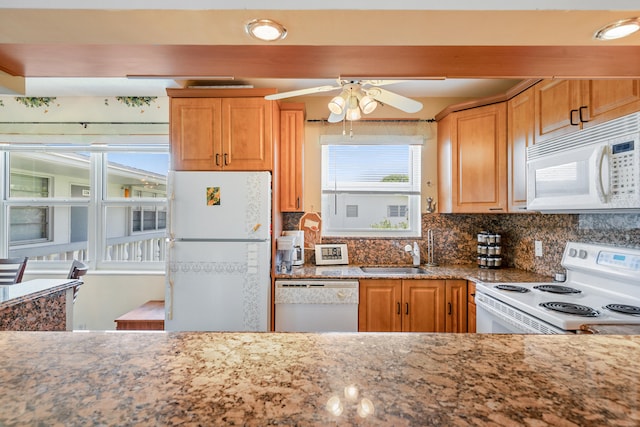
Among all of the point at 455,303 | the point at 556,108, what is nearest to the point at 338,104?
the point at 556,108

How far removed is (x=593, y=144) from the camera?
161cm

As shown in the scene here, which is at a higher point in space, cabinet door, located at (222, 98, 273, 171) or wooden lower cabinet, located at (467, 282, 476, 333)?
cabinet door, located at (222, 98, 273, 171)

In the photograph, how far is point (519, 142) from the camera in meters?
2.35

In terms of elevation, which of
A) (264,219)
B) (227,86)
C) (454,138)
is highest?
(227,86)

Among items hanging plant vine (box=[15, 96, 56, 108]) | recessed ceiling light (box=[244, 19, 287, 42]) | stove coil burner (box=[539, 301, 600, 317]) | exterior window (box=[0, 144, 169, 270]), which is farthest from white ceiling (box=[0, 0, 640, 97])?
hanging plant vine (box=[15, 96, 56, 108])

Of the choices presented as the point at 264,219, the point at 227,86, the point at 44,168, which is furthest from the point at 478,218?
the point at 44,168

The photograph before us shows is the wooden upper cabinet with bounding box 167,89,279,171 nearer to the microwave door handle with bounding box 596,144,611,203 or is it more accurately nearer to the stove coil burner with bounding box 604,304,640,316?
the microwave door handle with bounding box 596,144,611,203

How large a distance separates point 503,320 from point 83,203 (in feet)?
12.9

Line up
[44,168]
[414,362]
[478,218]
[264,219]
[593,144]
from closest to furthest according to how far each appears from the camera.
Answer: [414,362] < [593,144] < [264,219] < [478,218] < [44,168]

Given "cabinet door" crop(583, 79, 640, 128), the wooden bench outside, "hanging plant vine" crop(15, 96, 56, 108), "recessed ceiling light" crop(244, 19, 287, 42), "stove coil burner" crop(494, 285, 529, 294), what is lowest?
the wooden bench outside

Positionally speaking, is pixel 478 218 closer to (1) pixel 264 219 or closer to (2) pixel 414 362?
(1) pixel 264 219

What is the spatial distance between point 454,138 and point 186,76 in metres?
2.42

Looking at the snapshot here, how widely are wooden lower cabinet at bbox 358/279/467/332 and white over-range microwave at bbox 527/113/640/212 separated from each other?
36.3 inches

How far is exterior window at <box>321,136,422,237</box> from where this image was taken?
3.17m
